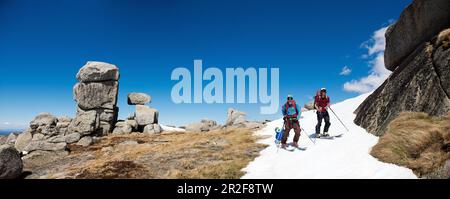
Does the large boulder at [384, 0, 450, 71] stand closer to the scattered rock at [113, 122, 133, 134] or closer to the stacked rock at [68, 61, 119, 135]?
the scattered rock at [113, 122, 133, 134]

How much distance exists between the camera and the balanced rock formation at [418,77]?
13.6m

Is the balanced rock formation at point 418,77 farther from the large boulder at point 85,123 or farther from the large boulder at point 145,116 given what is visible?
the large boulder at point 85,123

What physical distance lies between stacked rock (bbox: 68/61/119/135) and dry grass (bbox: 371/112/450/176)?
3951 centimetres

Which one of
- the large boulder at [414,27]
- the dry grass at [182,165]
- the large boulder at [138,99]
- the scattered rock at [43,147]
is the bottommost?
the scattered rock at [43,147]

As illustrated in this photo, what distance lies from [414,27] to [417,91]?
5841 mm

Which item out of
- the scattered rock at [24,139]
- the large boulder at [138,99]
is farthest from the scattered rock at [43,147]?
the large boulder at [138,99]

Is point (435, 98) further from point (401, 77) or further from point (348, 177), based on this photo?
point (348, 177)

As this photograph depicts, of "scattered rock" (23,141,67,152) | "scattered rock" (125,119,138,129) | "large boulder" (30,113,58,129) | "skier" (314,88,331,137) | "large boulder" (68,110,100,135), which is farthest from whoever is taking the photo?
"scattered rock" (125,119,138,129)

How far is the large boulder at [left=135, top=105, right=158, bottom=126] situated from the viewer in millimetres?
45906

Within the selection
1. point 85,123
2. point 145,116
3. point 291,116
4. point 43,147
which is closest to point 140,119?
point 145,116

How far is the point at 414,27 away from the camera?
1800 cm

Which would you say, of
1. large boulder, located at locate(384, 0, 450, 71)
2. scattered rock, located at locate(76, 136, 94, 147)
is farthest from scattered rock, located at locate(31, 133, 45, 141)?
large boulder, located at locate(384, 0, 450, 71)

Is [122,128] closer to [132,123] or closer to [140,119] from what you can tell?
[132,123]

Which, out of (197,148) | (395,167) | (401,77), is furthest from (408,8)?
(197,148)
